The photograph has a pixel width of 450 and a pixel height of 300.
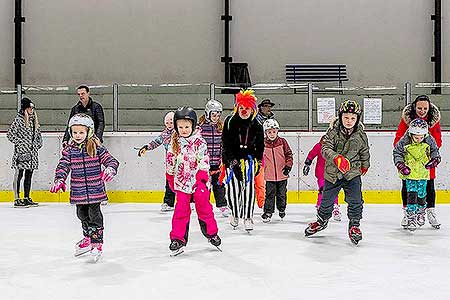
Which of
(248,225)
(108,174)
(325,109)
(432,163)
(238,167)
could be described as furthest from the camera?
(325,109)

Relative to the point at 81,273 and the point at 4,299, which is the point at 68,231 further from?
the point at 4,299

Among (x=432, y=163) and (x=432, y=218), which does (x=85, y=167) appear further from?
(x=432, y=218)

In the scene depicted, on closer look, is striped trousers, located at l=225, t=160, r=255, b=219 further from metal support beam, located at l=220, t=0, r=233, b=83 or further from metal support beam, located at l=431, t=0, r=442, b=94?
metal support beam, located at l=431, t=0, r=442, b=94

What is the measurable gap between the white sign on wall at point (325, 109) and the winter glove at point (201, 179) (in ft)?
16.0

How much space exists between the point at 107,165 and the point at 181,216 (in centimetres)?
77

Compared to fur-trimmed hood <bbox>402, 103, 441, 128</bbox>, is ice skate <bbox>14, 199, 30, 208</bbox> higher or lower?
lower

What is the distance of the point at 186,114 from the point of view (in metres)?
5.52

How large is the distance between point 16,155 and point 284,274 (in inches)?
228

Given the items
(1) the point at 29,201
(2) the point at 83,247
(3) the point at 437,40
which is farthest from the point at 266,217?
(3) the point at 437,40

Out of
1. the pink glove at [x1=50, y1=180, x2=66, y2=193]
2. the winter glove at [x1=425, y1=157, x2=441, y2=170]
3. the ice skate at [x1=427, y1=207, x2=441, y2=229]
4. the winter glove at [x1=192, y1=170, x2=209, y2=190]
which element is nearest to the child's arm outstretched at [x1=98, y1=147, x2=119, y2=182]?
the pink glove at [x1=50, y1=180, x2=66, y2=193]

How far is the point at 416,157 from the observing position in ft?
22.3

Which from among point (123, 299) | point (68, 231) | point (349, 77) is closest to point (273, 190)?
point (68, 231)

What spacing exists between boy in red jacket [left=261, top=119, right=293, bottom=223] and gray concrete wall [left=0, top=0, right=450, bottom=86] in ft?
20.9

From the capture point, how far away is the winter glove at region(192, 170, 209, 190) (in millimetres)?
5582
